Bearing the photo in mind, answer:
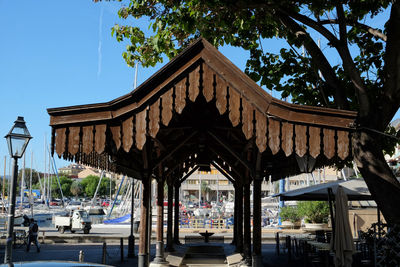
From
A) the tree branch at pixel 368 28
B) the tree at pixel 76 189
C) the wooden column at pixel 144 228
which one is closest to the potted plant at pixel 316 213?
the tree branch at pixel 368 28

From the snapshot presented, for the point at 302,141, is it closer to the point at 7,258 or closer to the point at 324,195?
the point at 7,258

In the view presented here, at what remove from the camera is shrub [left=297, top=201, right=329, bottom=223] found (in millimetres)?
31875

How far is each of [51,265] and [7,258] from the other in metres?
3.92

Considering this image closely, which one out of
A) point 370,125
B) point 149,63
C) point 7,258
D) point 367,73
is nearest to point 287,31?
point 367,73

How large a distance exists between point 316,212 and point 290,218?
353 cm

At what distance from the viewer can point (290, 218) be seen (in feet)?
115

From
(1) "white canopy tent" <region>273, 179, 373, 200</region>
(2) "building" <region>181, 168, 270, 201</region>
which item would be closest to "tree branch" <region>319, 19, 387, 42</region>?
(1) "white canopy tent" <region>273, 179, 373, 200</region>

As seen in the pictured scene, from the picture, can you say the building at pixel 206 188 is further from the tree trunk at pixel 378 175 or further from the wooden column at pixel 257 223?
the tree trunk at pixel 378 175

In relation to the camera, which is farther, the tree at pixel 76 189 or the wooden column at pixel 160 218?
the tree at pixel 76 189

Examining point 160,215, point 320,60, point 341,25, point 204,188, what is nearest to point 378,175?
point 320,60

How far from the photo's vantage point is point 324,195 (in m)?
15.3

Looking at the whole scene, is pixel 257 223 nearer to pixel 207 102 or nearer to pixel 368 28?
pixel 207 102

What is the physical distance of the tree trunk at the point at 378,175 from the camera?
33.0 feet

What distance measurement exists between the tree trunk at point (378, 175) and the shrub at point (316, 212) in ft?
72.5
